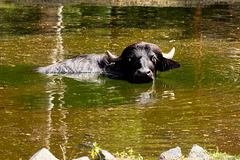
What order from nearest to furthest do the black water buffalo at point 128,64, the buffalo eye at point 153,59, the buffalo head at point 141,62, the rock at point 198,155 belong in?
the rock at point 198,155 → the buffalo head at point 141,62 → the black water buffalo at point 128,64 → the buffalo eye at point 153,59

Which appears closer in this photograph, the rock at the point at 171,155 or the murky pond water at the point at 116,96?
the rock at the point at 171,155

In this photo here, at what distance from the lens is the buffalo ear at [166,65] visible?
11352 millimetres

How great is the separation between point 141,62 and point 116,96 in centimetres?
168

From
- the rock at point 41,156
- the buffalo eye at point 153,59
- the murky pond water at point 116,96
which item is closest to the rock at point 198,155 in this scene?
the murky pond water at point 116,96

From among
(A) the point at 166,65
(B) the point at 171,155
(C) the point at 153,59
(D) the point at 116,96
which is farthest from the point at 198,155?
(A) the point at 166,65

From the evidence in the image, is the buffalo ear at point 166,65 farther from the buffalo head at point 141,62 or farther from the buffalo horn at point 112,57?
the buffalo horn at point 112,57

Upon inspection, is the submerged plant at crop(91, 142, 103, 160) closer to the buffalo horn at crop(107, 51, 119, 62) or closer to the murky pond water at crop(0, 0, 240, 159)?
the murky pond water at crop(0, 0, 240, 159)

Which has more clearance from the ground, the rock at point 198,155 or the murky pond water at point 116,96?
the rock at point 198,155

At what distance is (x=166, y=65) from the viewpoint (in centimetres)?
1141

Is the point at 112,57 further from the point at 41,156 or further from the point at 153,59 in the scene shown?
the point at 41,156

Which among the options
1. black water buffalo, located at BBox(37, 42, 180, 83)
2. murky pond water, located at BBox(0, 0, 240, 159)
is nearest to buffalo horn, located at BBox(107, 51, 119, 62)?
black water buffalo, located at BBox(37, 42, 180, 83)

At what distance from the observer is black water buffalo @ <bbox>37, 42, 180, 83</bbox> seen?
1080cm

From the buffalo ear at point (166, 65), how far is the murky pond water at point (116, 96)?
175mm

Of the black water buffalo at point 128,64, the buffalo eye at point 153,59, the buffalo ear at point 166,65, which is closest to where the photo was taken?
the black water buffalo at point 128,64
